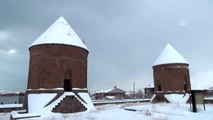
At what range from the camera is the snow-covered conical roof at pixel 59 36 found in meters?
22.6

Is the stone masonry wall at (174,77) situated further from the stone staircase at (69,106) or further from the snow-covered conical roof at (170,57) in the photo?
the stone staircase at (69,106)

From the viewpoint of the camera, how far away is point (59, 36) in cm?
2320

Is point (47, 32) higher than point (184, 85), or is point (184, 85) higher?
point (47, 32)

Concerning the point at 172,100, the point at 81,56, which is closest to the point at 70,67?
the point at 81,56

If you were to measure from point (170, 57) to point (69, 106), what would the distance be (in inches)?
908

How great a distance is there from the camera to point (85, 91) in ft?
79.2

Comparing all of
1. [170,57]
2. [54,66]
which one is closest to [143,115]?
[54,66]

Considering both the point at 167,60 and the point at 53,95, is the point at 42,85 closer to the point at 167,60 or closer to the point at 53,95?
the point at 53,95

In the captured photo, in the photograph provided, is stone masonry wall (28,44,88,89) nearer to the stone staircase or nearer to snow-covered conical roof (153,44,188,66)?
the stone staircase

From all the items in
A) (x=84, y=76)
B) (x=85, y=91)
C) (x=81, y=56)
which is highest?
(x=81, y=56)

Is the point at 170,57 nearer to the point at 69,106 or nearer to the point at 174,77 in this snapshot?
the point at 174,77

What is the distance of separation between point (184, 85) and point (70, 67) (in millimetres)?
22203

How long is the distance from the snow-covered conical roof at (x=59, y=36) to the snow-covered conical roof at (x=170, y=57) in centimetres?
1860

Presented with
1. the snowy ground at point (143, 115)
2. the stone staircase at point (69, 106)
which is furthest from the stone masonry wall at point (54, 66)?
the snowy ground at point (143, 115)
